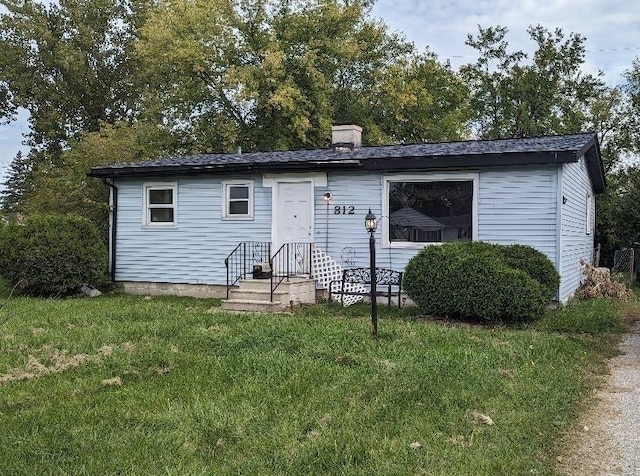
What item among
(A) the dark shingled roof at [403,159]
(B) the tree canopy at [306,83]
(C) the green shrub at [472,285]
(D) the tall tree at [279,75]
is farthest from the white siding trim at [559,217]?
(D) the tall tree at [279,75]

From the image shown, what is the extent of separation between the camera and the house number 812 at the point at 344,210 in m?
11.6

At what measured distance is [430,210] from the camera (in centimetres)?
1092

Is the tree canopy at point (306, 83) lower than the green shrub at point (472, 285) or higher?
higher

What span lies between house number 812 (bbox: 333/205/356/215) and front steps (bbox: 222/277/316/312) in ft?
4.66

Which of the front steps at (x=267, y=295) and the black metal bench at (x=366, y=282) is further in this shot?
the black metal bench at (x=366, y=282)

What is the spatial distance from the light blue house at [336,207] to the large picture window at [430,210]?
0.06 feet

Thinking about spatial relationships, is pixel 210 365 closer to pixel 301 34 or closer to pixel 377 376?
pixel 377 376

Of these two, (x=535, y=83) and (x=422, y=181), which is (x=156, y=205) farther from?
(x=535, y=83)

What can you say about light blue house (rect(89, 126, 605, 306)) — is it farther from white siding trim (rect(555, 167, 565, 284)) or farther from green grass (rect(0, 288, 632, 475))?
green grass (rect(0, 288, 632, 475))

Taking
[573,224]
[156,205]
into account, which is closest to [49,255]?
[156,205]

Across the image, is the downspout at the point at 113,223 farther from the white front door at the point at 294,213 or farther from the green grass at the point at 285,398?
the green grass at the point at 285,398

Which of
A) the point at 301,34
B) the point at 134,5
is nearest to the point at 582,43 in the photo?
the point at 301,34

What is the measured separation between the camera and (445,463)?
12.3 feet

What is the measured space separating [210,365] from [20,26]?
27925 millimetres
